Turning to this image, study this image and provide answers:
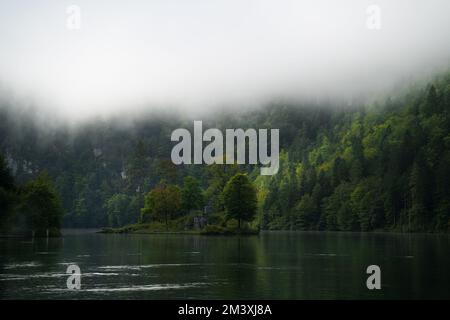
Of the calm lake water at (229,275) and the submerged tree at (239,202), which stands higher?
the submerged tree at (239,202)

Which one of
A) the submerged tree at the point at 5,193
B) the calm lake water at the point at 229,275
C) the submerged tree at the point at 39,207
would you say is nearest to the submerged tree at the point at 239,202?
the submerged tree at the point at 39,207

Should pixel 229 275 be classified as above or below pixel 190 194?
below

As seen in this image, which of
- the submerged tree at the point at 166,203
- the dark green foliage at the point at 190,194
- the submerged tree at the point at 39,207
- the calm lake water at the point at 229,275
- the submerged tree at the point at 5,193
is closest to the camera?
the calm lake water at the point at 229,275

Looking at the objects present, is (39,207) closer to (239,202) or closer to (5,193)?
(5,193)

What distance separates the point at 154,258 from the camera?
281 feet

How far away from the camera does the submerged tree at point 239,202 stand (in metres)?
170

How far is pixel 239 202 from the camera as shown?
16962cm

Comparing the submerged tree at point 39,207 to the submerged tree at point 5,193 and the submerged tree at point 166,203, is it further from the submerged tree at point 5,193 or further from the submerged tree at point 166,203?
the submerged tree at point 166,203

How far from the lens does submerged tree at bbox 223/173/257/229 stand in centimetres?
16962

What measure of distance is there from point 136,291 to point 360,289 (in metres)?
17.4

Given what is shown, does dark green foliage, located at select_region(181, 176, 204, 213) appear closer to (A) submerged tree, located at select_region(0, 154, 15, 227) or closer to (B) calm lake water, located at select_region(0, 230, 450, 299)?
(A) submerged tree, located at select_region(0, 154, 15, 227)

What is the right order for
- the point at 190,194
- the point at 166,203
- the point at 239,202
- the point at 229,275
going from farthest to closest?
the point at 166,203
the point at 190,194
the point at 239,202
the point at 229,275

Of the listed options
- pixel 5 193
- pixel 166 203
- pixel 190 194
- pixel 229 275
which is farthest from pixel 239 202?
pixel 229 275
